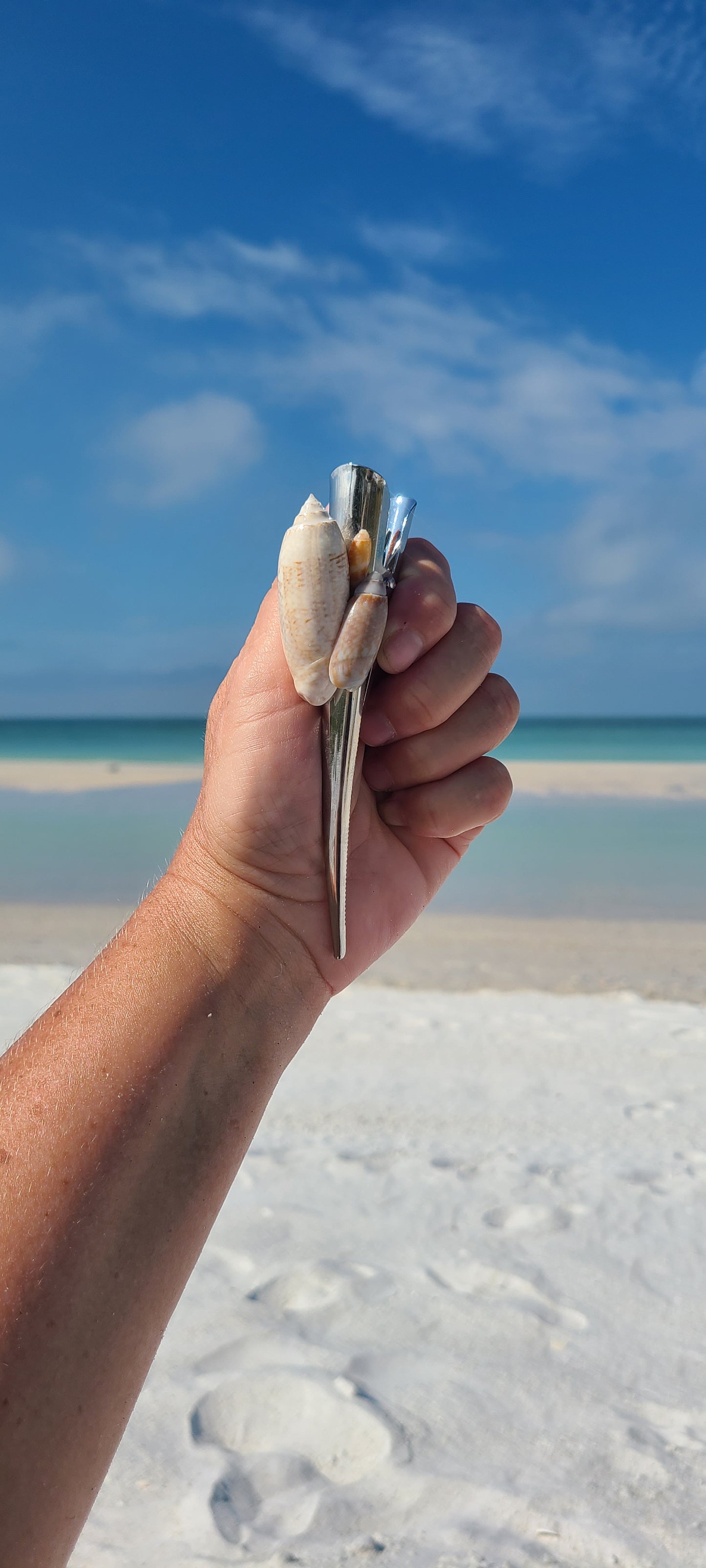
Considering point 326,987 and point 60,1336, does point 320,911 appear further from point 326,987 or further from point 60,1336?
point 60,1336

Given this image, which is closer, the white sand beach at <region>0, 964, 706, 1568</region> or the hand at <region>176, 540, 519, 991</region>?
the hand at <region>176, 540, 519, 991</region>

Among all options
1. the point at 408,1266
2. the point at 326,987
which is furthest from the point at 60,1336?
the point at 408,1266

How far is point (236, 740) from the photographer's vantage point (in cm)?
142

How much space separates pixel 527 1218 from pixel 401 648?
1959 millimetres

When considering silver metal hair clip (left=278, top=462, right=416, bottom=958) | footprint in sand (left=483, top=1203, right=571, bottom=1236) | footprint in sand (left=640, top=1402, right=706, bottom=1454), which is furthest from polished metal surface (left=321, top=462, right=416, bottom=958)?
footprint in sand (left=483, top=1203, right=571, bottom=1236)

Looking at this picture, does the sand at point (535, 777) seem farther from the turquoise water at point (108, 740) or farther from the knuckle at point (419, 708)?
the knuckle at point (419, 708)

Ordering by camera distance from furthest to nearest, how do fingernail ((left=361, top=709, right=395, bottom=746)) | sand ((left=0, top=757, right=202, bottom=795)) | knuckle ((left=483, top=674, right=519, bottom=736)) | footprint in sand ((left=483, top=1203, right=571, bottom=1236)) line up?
sand ((left=0, top=757, right=202, bottom=795))
footprint in sand ((left=483, top=1203, right=571, bottom=1236))
knuckle ((left=483, top=674, right=519, bottom=736))
fingernail ((left=361, top=709, right=395, bottom=746))

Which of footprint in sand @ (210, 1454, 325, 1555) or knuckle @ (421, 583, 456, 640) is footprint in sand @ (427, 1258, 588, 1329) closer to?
footprint in sand @ (210, 1454, 325, 1555)

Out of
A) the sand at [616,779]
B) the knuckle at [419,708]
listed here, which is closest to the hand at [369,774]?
the knuckle at [419,708]

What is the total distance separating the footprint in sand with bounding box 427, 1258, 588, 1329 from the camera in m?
2.25

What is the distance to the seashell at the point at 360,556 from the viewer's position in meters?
1.29

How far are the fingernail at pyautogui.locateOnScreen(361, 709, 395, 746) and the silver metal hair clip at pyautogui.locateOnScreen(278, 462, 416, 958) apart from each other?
0.32 feet

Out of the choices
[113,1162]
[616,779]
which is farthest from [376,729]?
[616,779]

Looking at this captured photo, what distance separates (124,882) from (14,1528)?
9156 mm
